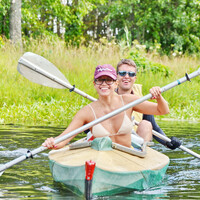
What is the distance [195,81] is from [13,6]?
19.4 feet

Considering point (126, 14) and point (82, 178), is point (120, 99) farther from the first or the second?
point (126, 14)

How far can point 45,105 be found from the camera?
10359mm

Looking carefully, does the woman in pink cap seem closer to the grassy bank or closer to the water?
the water

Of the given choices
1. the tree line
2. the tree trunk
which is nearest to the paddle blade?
the tree trunk

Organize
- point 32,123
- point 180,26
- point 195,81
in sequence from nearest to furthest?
1. point 32,123
2. point 195,81
3. point 180,26

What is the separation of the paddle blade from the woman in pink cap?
1.07m

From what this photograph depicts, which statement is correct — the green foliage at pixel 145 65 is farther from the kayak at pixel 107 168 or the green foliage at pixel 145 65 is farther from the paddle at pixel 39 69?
the kayak at pixel 107 168

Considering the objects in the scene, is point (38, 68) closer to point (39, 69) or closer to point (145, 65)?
point (39, 69)

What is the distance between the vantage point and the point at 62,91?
10.9m

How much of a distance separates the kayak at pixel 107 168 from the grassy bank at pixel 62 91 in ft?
16.2

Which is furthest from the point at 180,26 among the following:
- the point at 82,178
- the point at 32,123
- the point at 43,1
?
the point at 82,178

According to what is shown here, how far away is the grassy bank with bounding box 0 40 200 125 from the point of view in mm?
9812

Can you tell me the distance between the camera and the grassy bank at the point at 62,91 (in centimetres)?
981

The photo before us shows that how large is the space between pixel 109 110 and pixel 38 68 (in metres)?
1.31
